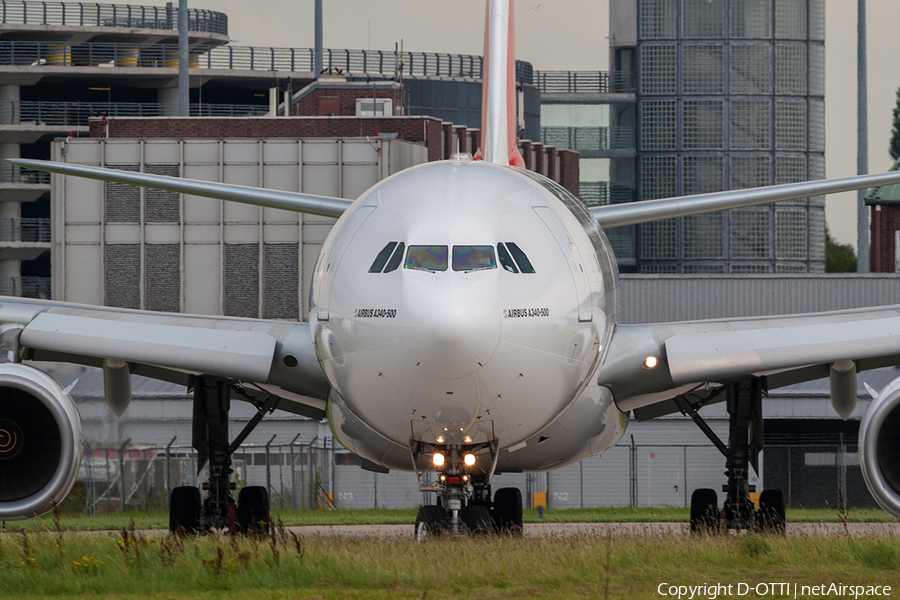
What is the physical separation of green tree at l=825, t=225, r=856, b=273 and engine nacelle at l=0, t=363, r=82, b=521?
10196 cm

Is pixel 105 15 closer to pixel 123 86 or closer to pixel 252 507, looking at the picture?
pixel 123 86

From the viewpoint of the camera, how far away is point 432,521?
12711 mm

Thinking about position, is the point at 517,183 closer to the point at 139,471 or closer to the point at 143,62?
the point at 139,471

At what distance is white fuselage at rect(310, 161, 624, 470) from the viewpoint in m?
10.6

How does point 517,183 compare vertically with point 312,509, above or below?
above

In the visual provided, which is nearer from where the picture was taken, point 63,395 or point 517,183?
point 517,183

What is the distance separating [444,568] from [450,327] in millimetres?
1958

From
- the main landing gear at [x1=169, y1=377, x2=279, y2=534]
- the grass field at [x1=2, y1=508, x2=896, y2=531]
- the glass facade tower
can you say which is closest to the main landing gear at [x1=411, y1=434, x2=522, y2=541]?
the main landing gear at [x1=169, y1=377, x2=279, y2=534]

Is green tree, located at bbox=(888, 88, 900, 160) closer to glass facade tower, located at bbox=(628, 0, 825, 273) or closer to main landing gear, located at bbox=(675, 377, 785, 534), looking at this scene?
glass facade tower, located at bbox=(628, 0, 825, 273)

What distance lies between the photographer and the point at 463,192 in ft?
39.8

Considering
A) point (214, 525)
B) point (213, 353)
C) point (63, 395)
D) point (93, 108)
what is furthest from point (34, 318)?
point (93, 108)

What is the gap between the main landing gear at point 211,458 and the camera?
631 inches

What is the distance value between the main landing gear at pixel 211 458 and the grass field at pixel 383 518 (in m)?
5.35

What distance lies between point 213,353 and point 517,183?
4.01 m
